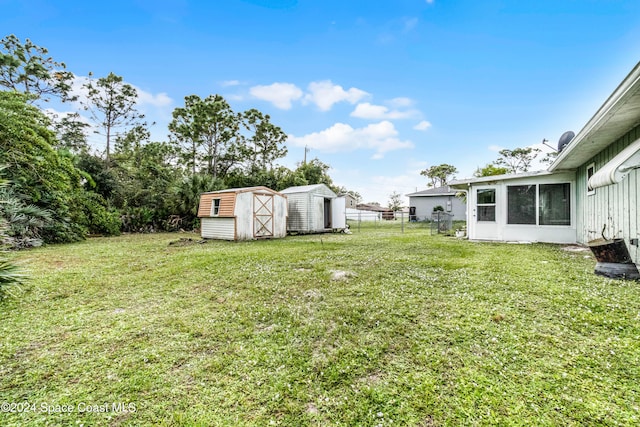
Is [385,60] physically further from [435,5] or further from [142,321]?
[142,321]

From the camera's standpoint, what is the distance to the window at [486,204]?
888 cm

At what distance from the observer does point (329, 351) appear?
2.33 metres

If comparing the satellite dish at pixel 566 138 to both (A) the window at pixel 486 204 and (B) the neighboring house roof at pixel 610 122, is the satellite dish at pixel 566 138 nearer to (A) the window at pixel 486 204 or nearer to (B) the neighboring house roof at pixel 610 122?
(B) the neighboring house roof at pixel 610 122

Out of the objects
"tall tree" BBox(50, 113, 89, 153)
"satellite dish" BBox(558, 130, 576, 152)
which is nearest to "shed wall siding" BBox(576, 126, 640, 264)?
"satellite dish" BBox(558, 130, 576, 152)

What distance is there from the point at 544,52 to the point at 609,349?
10613 mm

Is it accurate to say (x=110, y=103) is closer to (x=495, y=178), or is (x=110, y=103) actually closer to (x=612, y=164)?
(x=495, y=178)

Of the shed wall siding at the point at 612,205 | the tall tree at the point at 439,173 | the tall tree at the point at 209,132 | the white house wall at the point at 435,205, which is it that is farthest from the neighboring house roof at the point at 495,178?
the tall tree at the point at 439,173

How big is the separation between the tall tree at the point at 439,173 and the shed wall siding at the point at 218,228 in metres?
35.7

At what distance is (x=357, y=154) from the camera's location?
2667 centimetres

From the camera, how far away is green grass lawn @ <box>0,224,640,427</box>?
1.66m

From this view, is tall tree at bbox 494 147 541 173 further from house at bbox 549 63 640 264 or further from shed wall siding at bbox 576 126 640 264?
house at bbox 549 63 640 264

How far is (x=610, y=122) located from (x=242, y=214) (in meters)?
10.1

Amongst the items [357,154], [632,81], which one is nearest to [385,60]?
[632,81]

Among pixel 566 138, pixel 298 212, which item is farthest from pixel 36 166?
pixel 566 138
